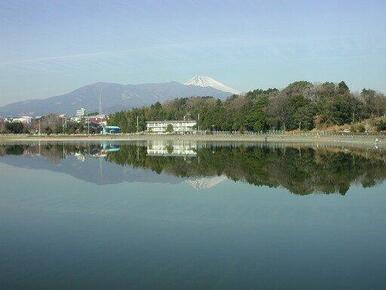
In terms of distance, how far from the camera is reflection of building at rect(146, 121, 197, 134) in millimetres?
89625

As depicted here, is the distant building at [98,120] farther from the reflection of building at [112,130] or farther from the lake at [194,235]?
the lake at [194,235]

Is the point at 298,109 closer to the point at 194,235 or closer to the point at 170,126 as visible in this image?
the point at 170,126

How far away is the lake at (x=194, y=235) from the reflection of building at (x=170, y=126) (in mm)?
71580

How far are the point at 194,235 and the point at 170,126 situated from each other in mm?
82341

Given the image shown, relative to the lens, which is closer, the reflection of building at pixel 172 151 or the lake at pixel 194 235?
the lake at pixel 194 235

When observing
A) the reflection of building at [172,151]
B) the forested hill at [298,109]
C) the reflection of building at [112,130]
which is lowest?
the reflection of building at [172,151]

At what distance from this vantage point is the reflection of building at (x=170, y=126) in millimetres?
89625

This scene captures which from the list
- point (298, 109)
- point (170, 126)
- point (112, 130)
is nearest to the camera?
point (298, 109)

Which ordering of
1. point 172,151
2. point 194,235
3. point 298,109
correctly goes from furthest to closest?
point 298,109 < point 172,151 < point 194,235

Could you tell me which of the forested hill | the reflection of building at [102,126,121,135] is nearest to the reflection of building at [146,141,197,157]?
the forested hill

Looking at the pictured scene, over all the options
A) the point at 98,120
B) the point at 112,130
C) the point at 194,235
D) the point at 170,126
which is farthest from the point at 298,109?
the point at 98,120

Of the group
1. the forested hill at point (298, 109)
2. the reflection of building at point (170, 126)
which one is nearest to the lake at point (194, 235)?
the forested hill at point (298, 109)

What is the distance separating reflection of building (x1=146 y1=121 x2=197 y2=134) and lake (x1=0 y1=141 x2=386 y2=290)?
71580 mm

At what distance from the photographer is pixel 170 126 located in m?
91.5
